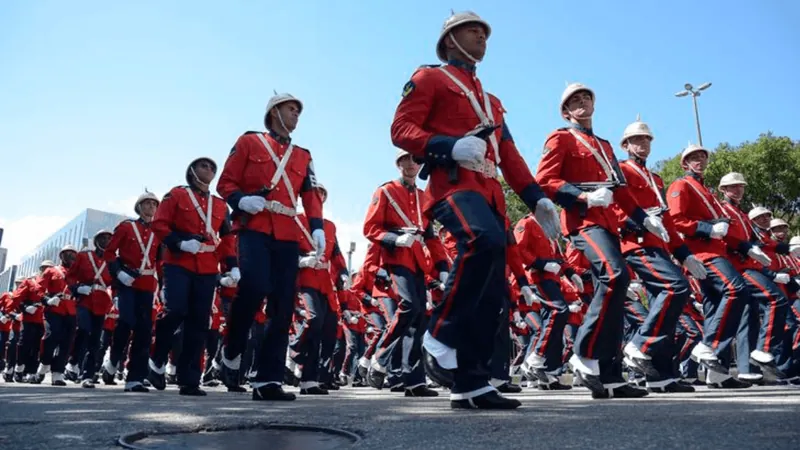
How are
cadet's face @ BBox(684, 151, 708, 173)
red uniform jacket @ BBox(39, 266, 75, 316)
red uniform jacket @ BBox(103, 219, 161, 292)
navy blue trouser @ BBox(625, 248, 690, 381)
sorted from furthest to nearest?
red uniform jacket @ BBox(39, 266, 75, 316) → red uniform jacket @ BBox(103, 219, 161, 292) → cadet's face @ BBox(684, 151, 708, 173) → navy blue trouser @ BBox(625, 248, 690, 381)

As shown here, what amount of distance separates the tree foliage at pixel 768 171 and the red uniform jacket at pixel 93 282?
27706mm

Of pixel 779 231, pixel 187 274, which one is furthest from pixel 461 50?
pixel 779 231

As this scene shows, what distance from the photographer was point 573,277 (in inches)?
392

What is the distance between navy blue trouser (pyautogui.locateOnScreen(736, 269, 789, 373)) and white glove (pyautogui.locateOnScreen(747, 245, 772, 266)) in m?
0.29

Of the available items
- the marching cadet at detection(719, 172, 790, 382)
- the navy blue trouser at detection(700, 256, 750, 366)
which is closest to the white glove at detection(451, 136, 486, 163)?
the navy blue trouser at detection(700, 256, 750, 366)

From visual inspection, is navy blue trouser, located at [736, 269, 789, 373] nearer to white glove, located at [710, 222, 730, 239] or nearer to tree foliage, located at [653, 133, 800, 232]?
white glove, located at [710, 222, 730, 239]

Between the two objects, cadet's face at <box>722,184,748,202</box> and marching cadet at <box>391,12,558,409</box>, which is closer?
marching cadet at <box>391,12,558,409</box>

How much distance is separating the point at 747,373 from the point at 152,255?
7.24 metres

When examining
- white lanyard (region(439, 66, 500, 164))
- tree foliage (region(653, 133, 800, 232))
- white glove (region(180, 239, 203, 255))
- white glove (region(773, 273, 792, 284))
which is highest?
tree foliage (region(653, 133, 800, 232))

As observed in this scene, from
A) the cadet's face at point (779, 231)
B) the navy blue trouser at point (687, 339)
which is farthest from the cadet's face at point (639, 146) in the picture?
the cadet's face at point (779, 231)

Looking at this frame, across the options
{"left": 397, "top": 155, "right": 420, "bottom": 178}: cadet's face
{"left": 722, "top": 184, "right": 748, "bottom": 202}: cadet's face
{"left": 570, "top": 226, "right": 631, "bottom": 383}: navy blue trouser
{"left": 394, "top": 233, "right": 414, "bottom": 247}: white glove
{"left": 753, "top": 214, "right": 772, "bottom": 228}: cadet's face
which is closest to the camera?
{"left": 570, "top": 226, "right": 631, "bottom": 383}: navy blue trouser

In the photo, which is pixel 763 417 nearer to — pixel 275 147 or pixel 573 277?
pixel 275 147

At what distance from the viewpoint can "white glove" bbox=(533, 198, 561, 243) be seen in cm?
436

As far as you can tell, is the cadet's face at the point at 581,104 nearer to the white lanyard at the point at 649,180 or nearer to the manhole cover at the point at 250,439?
the white lanyard at the point at 649,180
